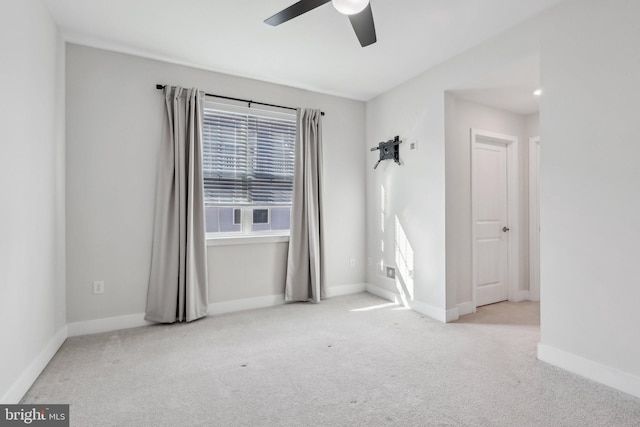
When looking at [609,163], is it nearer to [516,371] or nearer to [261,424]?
[516,371]

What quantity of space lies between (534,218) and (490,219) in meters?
0.65

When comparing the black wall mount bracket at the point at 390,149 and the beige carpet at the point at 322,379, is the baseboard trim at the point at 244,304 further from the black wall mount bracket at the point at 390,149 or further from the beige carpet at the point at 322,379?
the black wall mount bracket at the point at 390,149

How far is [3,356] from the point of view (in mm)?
1731

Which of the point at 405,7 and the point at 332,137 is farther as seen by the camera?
the point at 332,137

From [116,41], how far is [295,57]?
169 cm

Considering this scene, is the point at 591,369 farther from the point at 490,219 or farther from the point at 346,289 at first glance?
the point at 346,289

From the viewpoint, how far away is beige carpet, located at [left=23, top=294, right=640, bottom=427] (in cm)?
177

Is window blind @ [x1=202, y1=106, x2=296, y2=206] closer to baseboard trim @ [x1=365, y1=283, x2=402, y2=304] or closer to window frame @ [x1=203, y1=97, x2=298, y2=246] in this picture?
window frame @ [x1=203, y1=97, x2=298, y2=246]

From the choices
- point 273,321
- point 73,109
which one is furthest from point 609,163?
point 73,109

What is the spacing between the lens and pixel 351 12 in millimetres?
1889

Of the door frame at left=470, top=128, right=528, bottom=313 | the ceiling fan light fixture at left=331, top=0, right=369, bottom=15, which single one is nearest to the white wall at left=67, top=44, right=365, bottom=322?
the ceiling fan light fixture at left=331, top=0, right=369, bottom=15

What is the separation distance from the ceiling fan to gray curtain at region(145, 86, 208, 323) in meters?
1.66

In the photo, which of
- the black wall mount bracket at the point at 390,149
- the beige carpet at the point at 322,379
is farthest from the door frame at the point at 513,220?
the black wall mount bracket at the point at 390,149

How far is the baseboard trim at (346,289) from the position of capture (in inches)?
168
